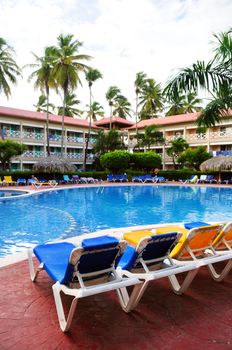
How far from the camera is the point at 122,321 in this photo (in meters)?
3.00

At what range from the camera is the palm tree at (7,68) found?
90.8 feet

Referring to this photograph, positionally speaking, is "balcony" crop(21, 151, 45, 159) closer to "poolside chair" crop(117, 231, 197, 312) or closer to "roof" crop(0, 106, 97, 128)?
"roof" crop(0, 106, 97, 128)

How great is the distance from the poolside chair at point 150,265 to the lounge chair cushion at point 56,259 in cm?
70

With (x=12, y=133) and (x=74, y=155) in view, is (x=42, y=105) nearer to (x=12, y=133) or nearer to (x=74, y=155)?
(x=74, y=155)

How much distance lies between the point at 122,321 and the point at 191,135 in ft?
132

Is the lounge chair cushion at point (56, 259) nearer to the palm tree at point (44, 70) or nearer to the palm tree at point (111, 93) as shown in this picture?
the palm tree at point (44, 70)

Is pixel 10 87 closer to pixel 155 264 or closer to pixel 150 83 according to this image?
pixel 150 83

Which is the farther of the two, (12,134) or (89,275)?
(12,134)

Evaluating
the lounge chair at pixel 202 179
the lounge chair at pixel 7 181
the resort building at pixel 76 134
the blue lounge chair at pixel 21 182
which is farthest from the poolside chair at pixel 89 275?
the resort building at pixel 76 134

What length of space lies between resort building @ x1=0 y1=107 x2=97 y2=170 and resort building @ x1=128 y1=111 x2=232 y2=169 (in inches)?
309

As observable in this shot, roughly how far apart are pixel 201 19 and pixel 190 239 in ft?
19.3

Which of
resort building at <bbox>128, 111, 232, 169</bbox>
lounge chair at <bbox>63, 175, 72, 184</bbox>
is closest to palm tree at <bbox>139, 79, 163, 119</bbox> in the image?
resort building at <bbox>128, 111, 232, 169</bbox>

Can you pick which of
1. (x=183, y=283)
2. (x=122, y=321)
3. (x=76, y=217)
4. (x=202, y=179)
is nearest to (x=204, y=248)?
(x=183, y=283)

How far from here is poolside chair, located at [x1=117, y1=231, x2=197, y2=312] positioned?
10.3 feet
